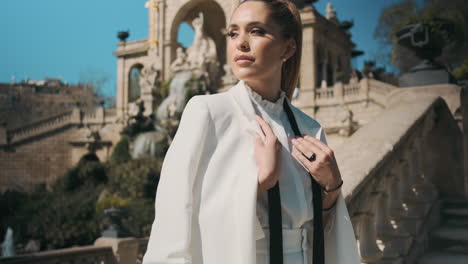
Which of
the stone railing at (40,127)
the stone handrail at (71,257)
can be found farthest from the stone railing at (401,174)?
the stone railing at (40,127)

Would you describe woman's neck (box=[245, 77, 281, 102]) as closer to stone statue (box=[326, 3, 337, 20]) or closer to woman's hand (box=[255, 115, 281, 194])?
woman's hand (box=[255, 115, 281, 194])

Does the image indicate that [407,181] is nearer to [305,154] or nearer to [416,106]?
[416,106]

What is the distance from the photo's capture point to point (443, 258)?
11.5 feet

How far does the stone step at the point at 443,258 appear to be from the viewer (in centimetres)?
340

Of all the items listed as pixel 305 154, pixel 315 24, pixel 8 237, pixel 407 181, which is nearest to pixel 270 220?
pixel 305 154

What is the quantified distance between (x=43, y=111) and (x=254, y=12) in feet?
169

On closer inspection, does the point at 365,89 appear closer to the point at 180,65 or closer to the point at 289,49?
the point at 180,65

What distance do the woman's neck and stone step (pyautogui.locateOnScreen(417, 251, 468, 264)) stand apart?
2.47 metres

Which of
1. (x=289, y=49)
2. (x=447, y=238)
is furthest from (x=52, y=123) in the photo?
(x=289, y=49)

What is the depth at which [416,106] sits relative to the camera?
4.36 metres

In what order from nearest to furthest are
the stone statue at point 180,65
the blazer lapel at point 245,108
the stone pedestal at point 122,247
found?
the blazer lapel at point 245,108
the stone pedestal at point 122,247
the stone statue at point 180,65

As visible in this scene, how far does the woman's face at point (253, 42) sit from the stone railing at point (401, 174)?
1.27 meters

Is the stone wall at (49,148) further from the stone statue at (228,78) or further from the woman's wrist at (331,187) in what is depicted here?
the woman's wrist at (331,187)

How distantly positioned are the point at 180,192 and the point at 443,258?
2.92m
